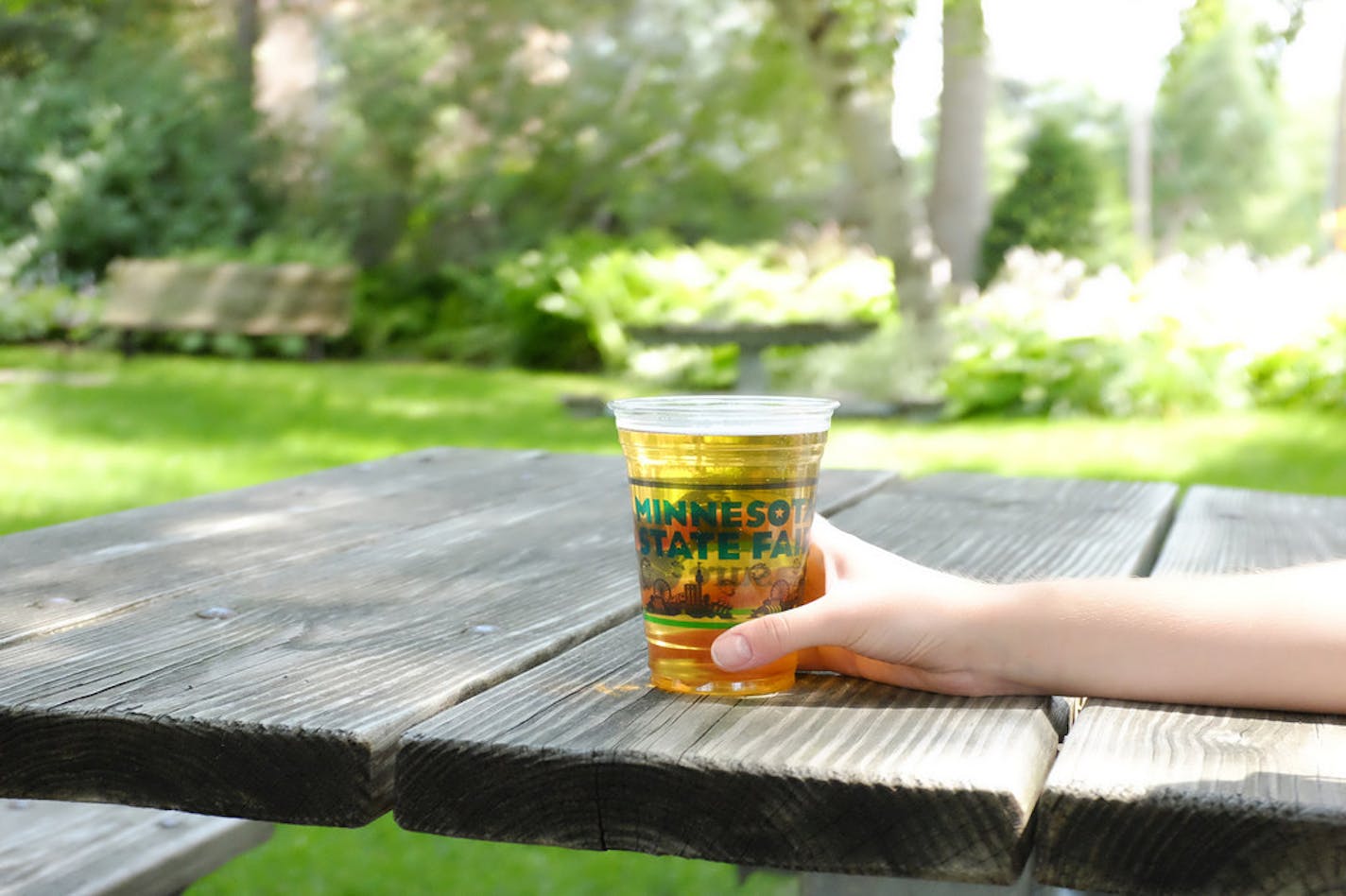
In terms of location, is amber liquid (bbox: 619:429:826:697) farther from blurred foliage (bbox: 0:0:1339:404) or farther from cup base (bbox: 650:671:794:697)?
blurred foliage (bbox: 0:0:1339:404)

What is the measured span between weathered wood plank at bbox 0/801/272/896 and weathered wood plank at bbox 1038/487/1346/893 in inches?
47.3

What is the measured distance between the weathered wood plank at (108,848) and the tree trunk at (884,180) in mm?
6901

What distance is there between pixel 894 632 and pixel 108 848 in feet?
3.79

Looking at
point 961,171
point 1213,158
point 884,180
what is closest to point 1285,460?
point 884,180

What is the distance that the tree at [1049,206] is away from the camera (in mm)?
14781

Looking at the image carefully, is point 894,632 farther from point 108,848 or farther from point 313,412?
point 313,412

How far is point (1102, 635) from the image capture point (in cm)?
109

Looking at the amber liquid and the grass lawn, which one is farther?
the grass lawn

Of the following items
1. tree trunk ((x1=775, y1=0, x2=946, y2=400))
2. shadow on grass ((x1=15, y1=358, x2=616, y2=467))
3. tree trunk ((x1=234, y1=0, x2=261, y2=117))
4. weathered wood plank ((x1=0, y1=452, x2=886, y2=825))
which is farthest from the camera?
tree trunk ((x1=234, y1=0, x2=261, y2=117))

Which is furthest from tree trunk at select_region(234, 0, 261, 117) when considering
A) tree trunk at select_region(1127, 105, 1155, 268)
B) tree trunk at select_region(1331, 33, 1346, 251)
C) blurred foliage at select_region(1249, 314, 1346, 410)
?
tree trunk at select_region(1127, 105, 1155, 268)

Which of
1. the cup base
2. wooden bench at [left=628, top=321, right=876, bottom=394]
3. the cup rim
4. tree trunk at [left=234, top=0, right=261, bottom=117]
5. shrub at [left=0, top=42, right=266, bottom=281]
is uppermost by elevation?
tree trunk at [left=234, top=0, right=261, bottom=117]

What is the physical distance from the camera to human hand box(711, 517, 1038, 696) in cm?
105

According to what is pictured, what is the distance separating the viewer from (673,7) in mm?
16422

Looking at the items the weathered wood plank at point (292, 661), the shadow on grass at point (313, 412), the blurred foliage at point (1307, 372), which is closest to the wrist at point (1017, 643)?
the weathered wood plank at point (292, 661)
